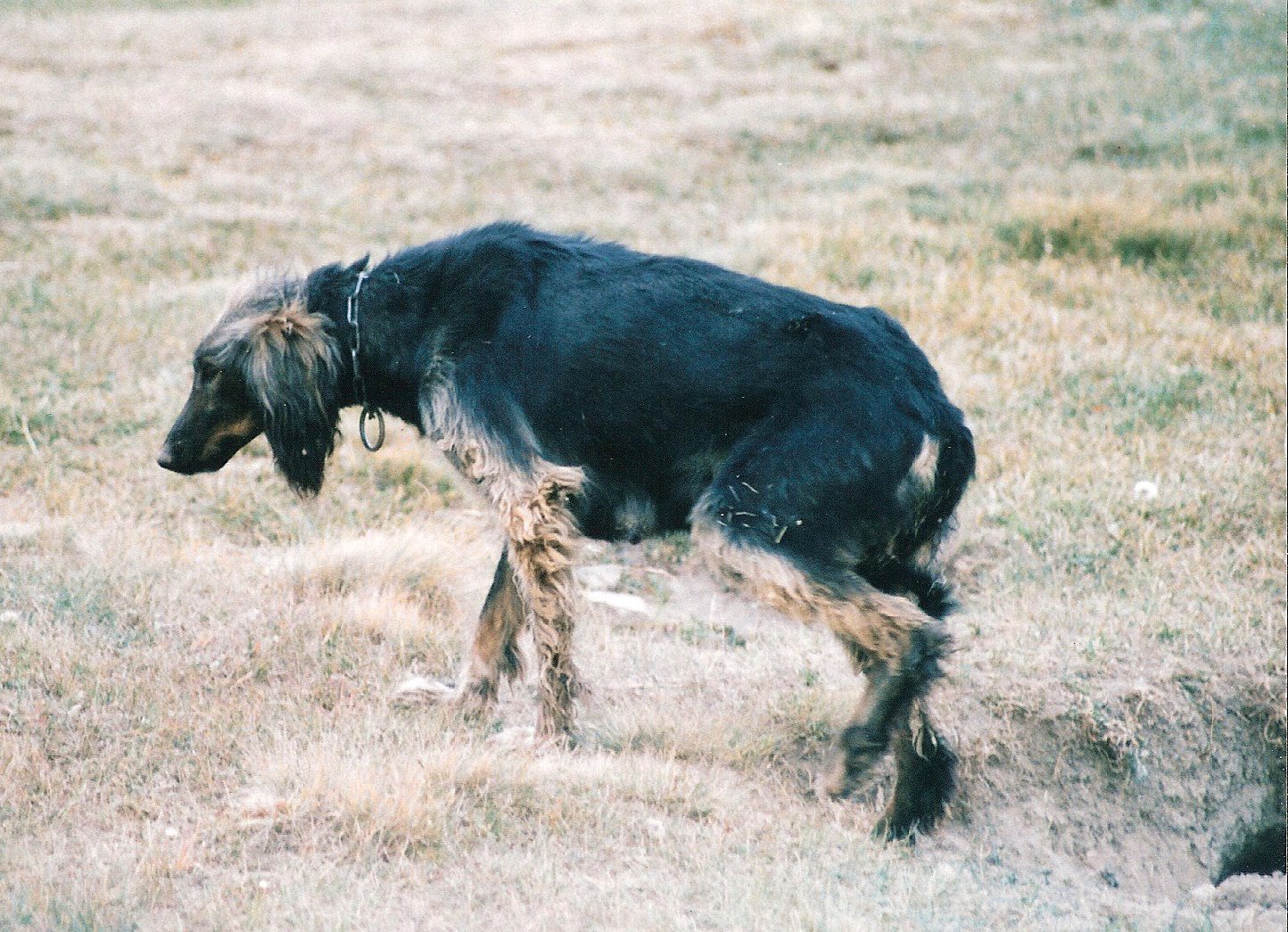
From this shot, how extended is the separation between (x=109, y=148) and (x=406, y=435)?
720 cm

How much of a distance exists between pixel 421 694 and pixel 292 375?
134cm

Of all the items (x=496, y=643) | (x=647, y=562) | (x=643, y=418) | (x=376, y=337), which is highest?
(x=376, y=337)

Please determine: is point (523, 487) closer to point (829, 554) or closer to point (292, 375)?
point (292, 375)

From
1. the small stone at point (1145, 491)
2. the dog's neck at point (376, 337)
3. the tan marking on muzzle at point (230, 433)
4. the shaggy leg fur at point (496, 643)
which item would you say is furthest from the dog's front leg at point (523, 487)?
the small stone at point (1145, 491)

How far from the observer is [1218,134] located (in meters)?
13.9

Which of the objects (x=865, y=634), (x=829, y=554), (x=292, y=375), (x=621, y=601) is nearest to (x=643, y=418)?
(x=829, y=554)

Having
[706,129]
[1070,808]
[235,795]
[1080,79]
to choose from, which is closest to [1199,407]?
[1070,808]

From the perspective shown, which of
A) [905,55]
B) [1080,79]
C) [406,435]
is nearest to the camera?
[406,435]

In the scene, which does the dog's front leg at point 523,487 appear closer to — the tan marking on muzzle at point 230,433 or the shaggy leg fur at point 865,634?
the shaggy leg fur at point 865,634

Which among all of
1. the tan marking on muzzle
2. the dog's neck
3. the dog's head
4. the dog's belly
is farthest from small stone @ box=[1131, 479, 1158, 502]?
the tan marking on muzzle

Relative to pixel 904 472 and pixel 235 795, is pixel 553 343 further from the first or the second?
pixel 235 795

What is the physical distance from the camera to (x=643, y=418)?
4746mm

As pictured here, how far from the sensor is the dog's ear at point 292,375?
4906 mm

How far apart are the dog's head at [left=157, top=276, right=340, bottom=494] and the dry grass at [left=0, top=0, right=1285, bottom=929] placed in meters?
0.81
